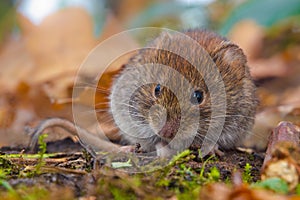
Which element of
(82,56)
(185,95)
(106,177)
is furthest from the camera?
(82,56)

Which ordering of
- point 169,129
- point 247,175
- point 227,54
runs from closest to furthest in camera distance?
point 247,175
point 169,129
point 227,54

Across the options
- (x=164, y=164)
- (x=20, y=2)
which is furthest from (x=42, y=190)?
(x=20, y=2)

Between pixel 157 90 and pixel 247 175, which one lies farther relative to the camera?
pixel 157 90

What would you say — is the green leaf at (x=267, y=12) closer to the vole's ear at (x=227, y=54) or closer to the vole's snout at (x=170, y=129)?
the vole's ear at (x=227, y=54)

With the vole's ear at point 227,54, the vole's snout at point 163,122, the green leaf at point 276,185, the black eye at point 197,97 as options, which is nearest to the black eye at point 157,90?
the vole's snout at point 163,122

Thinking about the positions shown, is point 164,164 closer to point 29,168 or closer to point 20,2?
point 29,168

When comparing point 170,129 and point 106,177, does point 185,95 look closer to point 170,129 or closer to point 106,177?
point 170,129

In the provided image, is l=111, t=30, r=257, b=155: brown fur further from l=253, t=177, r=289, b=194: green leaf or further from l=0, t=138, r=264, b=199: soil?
l=253, t=177, r=289, b=194: green leaf

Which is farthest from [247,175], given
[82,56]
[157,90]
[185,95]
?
[82,56]
